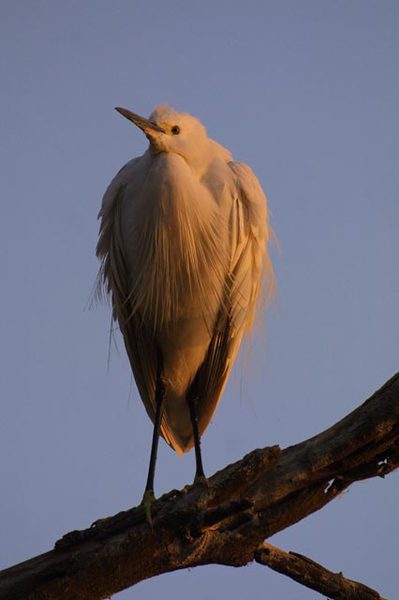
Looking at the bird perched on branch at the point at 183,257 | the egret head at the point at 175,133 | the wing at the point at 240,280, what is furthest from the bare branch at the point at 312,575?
the egret head at the point at 175,133

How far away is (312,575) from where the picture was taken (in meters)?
2.93

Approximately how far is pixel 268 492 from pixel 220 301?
4.52 ft

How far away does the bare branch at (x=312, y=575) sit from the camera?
2902mm

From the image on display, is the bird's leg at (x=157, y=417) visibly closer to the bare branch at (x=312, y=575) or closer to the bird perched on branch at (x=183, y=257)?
the bird perched on branch at (x=183, y=257)

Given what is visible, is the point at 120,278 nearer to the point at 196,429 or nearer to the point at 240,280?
the point at 240,280

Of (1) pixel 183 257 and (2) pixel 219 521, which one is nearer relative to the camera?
(2) pixel 219 521

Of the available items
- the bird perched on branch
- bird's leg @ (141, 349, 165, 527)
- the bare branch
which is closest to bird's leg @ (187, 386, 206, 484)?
the bird perched on branch

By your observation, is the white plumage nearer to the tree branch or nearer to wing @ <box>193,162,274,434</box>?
wing @ <box>193,162,274,434</box>

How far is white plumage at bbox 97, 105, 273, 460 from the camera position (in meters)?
4.00

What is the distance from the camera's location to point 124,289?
4.24 meters

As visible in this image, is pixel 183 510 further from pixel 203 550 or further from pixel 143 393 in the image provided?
pixel 143 393

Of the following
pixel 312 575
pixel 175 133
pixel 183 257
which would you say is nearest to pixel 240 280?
pixel 183 257

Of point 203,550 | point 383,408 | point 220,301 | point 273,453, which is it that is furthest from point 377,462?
point 220,301

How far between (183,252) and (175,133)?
502mm
